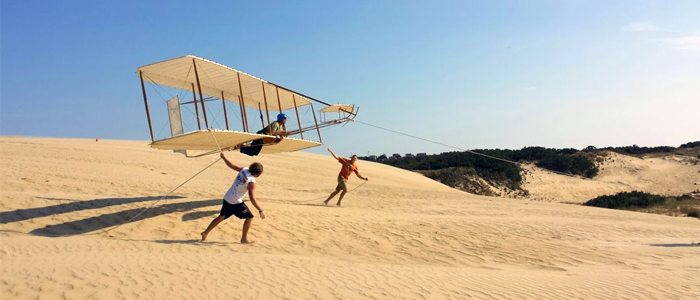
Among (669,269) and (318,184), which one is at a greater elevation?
(318,184)

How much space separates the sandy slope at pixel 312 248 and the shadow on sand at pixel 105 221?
4cm

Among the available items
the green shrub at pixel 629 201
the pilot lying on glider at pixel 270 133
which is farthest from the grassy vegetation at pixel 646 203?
the pilot lying on glider at pixel 270 133

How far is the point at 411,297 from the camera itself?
6.62 meters

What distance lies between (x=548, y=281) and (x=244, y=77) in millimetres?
9302

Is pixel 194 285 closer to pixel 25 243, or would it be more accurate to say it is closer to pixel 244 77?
pixel 25 243

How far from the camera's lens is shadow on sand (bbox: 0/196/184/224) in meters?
10.6

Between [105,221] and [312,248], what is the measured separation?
188 inches

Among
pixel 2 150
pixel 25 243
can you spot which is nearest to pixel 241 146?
pixel 25 243

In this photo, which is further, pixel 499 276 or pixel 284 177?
pixel 284 177

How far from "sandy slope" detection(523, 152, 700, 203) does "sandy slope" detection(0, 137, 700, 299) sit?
19196 millimetres

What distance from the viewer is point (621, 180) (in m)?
40.2

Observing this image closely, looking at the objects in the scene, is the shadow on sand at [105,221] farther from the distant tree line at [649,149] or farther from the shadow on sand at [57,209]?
the distant tree line at [649,149]

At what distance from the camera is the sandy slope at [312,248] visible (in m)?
6.82

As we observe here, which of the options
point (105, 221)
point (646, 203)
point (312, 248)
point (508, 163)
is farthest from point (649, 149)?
point (105, 221)
